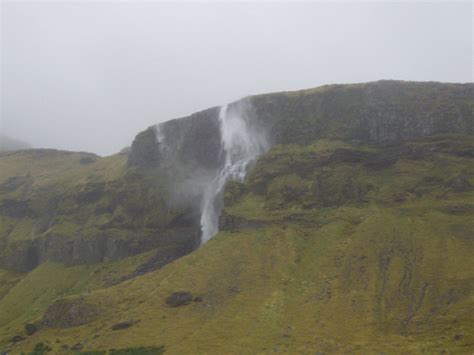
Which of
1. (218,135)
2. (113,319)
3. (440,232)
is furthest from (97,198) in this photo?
(440,232)

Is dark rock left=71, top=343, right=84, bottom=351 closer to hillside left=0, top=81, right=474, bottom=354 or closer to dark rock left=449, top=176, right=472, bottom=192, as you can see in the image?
hillside left=0, top=81, right=474, bottom=354

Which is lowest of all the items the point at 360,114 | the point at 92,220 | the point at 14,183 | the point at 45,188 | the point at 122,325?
the point at 122,325

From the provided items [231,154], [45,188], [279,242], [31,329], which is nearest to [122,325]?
[31,329]

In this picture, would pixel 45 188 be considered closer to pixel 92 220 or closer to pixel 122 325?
pixel 92 220

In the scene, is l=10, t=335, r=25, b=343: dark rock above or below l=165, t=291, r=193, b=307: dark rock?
below

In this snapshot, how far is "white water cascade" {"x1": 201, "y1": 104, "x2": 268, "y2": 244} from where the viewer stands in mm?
113625

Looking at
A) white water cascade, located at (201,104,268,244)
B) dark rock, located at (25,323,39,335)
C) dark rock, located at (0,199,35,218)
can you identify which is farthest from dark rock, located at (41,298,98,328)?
dark rock, located at (0,199,35,218)

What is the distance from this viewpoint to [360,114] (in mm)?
108250

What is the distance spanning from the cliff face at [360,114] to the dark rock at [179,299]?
164 feet

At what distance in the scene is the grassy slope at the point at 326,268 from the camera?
5875 cm

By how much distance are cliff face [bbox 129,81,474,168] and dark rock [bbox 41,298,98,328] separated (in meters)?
56.7

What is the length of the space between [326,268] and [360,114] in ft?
151

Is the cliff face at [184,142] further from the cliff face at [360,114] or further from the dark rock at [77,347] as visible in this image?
the dark rock at [77,347]

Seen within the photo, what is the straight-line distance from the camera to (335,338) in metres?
57.0
